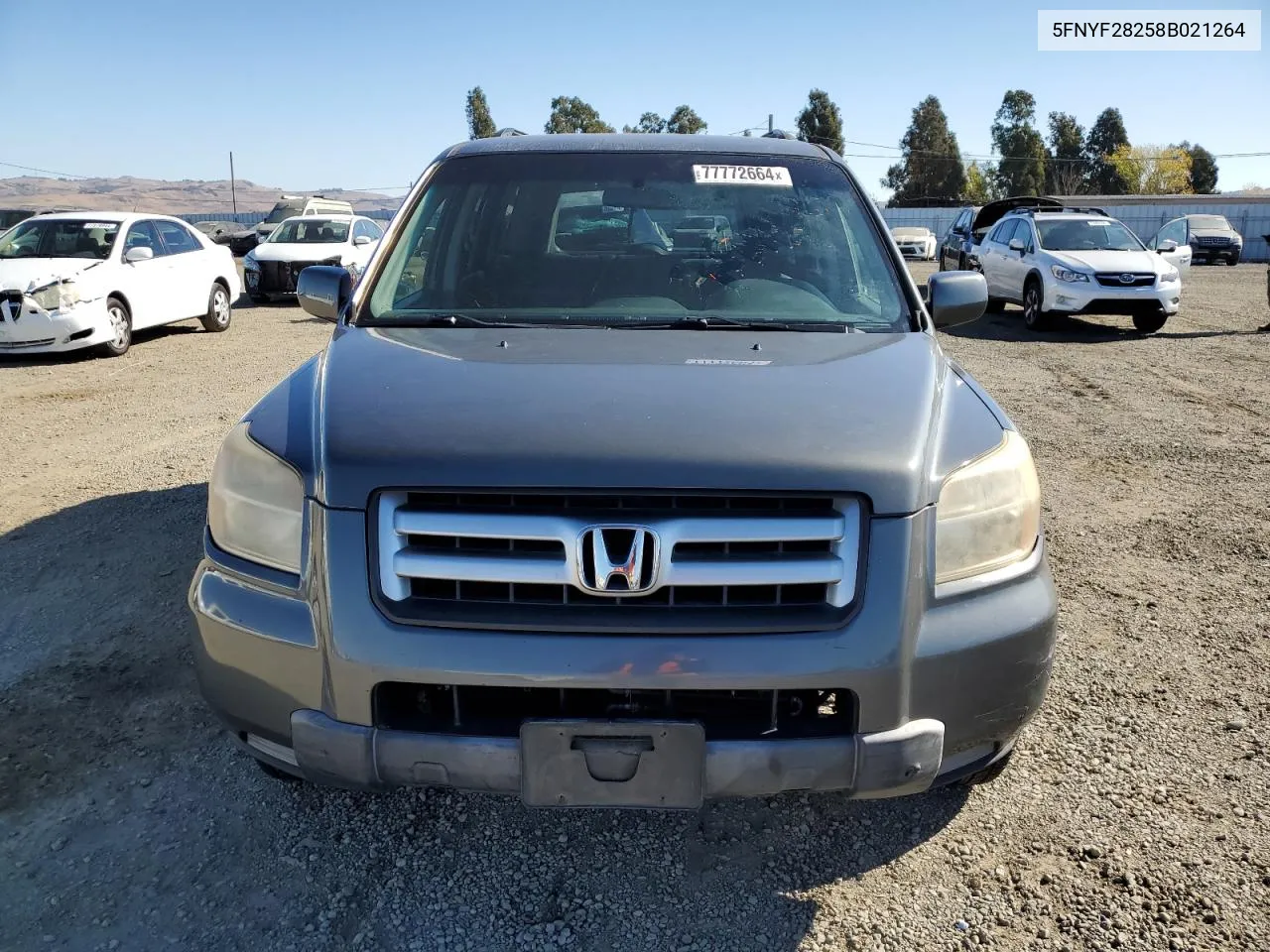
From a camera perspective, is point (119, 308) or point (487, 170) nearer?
point (487, 170)

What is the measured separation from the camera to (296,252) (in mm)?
16609

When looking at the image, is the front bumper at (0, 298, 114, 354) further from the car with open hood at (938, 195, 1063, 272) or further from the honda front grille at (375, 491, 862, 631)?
the car with open hood at (938, 195, 1063, 272)

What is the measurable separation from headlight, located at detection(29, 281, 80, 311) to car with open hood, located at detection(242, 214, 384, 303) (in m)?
5.74

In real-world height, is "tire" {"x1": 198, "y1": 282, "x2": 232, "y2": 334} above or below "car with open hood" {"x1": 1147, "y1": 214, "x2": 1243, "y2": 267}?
below

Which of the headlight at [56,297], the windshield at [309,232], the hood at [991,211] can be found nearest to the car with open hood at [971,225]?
the hood at [991,211]

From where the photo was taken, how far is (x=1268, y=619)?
406 cm

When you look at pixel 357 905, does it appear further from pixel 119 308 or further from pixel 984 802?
pixel 119 308

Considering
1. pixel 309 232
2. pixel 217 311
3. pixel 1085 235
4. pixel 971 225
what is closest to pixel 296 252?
pixel 309 232

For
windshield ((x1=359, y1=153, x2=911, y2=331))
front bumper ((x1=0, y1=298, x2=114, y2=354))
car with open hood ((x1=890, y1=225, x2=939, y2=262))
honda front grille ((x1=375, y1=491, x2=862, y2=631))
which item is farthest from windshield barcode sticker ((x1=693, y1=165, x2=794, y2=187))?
car with open hood ((x1=890, y1=225, x2=939, y2=262))

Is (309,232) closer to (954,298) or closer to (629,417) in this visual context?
(954,298)

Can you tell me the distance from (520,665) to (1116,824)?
181cm

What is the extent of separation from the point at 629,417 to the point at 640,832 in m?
1.23

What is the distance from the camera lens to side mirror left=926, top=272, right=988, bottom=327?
138 inches

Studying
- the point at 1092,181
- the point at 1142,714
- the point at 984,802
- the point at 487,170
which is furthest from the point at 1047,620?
the point at 1092,181
